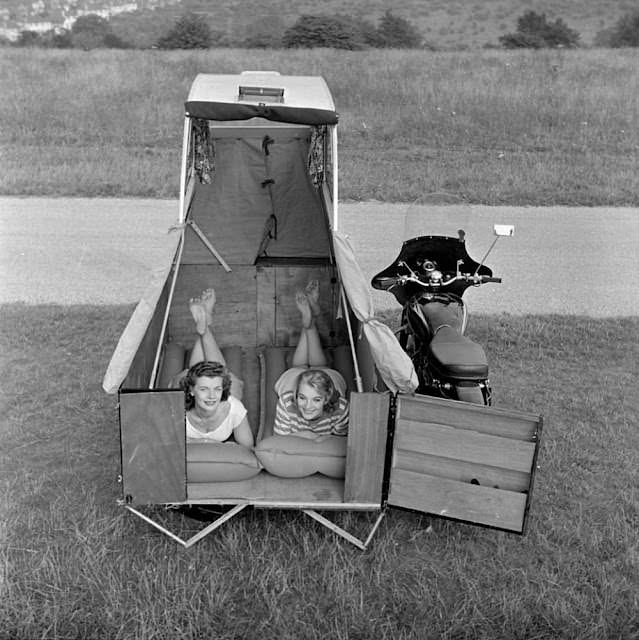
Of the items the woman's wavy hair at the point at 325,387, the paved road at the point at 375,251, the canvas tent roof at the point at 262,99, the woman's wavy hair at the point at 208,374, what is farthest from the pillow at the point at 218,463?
the paved road at the point at 375,251

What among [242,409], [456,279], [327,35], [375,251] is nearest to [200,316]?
[242,409]

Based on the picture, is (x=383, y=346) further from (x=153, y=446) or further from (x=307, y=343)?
(x=307, y=343)

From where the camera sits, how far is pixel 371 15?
20.5 m

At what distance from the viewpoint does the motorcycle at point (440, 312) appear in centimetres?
371

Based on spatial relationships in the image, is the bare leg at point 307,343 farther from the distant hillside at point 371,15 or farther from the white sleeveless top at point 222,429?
the distant hillside at point 371,15

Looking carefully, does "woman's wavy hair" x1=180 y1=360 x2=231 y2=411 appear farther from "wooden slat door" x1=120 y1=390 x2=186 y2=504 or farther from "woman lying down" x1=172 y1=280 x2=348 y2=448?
"wooden slat door" x1=120 y1=390 x2=186 y2=504

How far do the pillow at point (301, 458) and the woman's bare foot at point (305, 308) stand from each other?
1478 mm

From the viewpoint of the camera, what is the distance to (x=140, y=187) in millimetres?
9766

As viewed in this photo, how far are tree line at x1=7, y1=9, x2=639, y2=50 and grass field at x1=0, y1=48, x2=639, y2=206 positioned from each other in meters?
1.72

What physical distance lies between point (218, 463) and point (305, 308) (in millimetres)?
1707

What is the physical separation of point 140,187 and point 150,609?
731 centimetres

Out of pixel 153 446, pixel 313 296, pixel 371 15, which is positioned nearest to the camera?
pixel 153 446

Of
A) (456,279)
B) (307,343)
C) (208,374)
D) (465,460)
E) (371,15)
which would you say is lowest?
(307,343)

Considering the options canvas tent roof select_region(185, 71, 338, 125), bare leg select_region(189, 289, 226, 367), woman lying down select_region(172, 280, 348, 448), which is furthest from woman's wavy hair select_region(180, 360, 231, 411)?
canvas tent roof select_region(185, 71, 338, 125)
